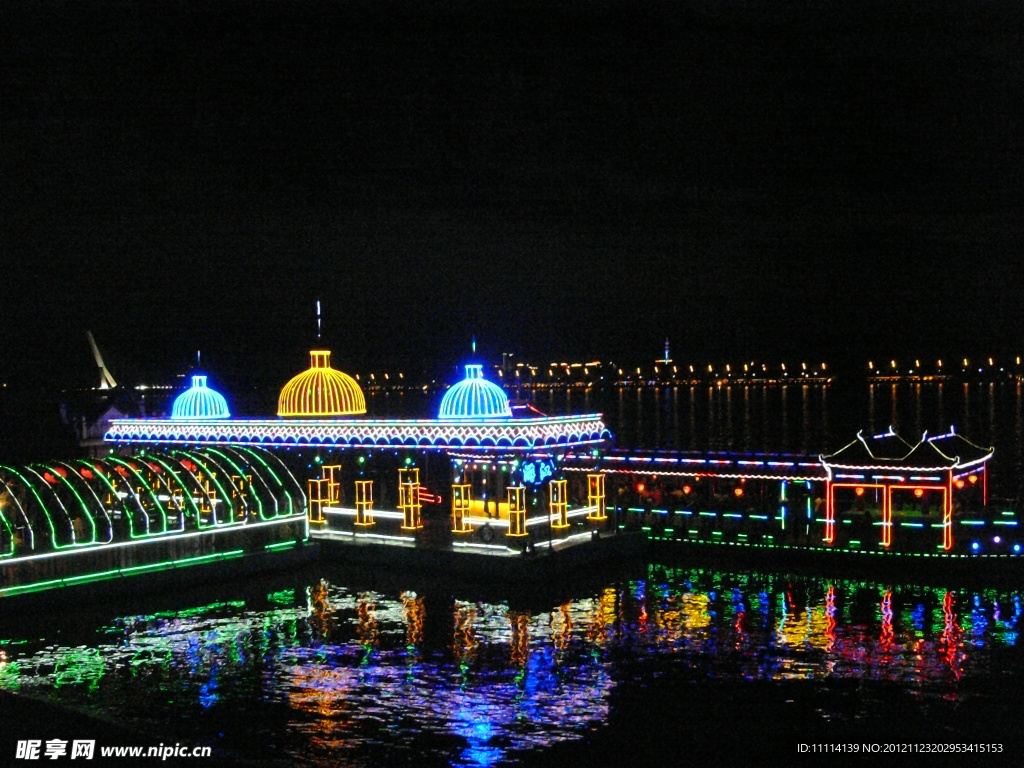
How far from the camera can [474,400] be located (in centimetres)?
3197

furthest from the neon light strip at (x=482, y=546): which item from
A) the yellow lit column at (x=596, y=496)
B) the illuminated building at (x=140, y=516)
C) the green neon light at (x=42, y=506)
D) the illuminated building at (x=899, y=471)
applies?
the green neon light at (x=42, y=506)

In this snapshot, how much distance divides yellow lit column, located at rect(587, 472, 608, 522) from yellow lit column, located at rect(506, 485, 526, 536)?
3845mm

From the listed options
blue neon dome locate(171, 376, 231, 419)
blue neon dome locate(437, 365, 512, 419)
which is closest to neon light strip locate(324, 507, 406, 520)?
blue neon dome locate(437, 365, 512, 419)

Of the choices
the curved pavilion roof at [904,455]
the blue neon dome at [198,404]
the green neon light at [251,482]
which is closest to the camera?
the curved pavilion roof at [904,455]

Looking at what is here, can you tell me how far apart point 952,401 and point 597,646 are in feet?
431

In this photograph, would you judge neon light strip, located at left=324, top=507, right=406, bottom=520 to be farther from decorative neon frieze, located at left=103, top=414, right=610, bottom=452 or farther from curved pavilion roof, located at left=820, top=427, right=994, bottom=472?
curved pavilion roof, located at left=820, top=427, right=994, bottom=472

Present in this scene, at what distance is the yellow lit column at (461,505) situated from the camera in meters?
30.0

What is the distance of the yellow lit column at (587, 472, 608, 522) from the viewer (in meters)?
31.4

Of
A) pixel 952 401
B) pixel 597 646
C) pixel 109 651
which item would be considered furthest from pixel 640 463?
pixel 952 401

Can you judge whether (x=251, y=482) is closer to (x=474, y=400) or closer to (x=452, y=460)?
(x=452, y=460)

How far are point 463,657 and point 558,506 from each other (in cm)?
956

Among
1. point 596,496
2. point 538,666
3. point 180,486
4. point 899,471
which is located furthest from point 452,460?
point 899,471

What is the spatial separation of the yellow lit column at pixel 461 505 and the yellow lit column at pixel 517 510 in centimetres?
221

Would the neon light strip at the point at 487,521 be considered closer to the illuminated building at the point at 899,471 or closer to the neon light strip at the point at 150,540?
the neon light strip at the point at 150,540
